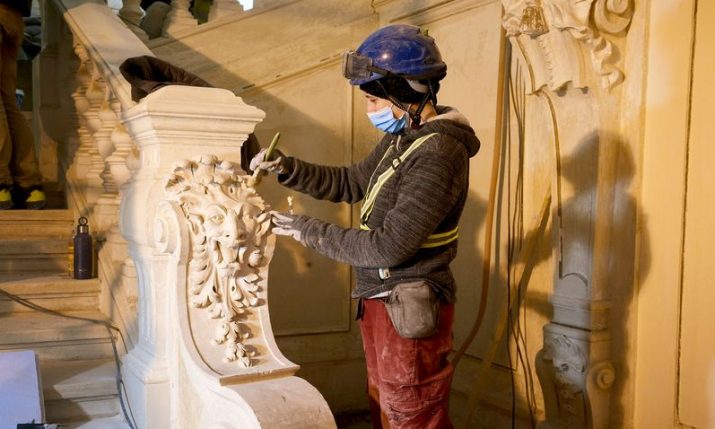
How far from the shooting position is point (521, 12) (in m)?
3.19

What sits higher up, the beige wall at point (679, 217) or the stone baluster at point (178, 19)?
the stone baluster at point (178, 19)

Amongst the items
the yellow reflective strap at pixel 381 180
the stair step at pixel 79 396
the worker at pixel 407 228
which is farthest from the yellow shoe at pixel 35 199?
the yellow reflective strap at pixel 381 180

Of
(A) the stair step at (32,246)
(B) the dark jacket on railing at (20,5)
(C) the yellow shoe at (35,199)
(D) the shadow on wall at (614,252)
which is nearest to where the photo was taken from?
(D) the shadow on wall at (614,252)

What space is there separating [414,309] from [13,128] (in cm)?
285

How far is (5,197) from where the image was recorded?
3.88m

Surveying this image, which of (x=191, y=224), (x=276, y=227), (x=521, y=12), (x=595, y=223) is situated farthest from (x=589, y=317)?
(x=191, y=224)

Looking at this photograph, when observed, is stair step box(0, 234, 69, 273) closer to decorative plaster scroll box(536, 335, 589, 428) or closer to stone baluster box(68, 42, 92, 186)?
stone baluster box(68, 42, 92, 186)

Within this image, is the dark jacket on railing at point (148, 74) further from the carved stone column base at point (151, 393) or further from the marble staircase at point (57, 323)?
the marble staircase at point (57, 323)

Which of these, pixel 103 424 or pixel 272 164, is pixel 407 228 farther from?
pixel 103 424

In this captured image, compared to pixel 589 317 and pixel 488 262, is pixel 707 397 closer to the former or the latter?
pixel 589 317

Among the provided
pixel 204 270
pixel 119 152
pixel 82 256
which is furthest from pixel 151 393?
pixel 82 256

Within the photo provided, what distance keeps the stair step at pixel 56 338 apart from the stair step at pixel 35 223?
758 mm

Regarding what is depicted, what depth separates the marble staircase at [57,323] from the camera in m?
2.60

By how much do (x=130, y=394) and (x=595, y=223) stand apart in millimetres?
1990
